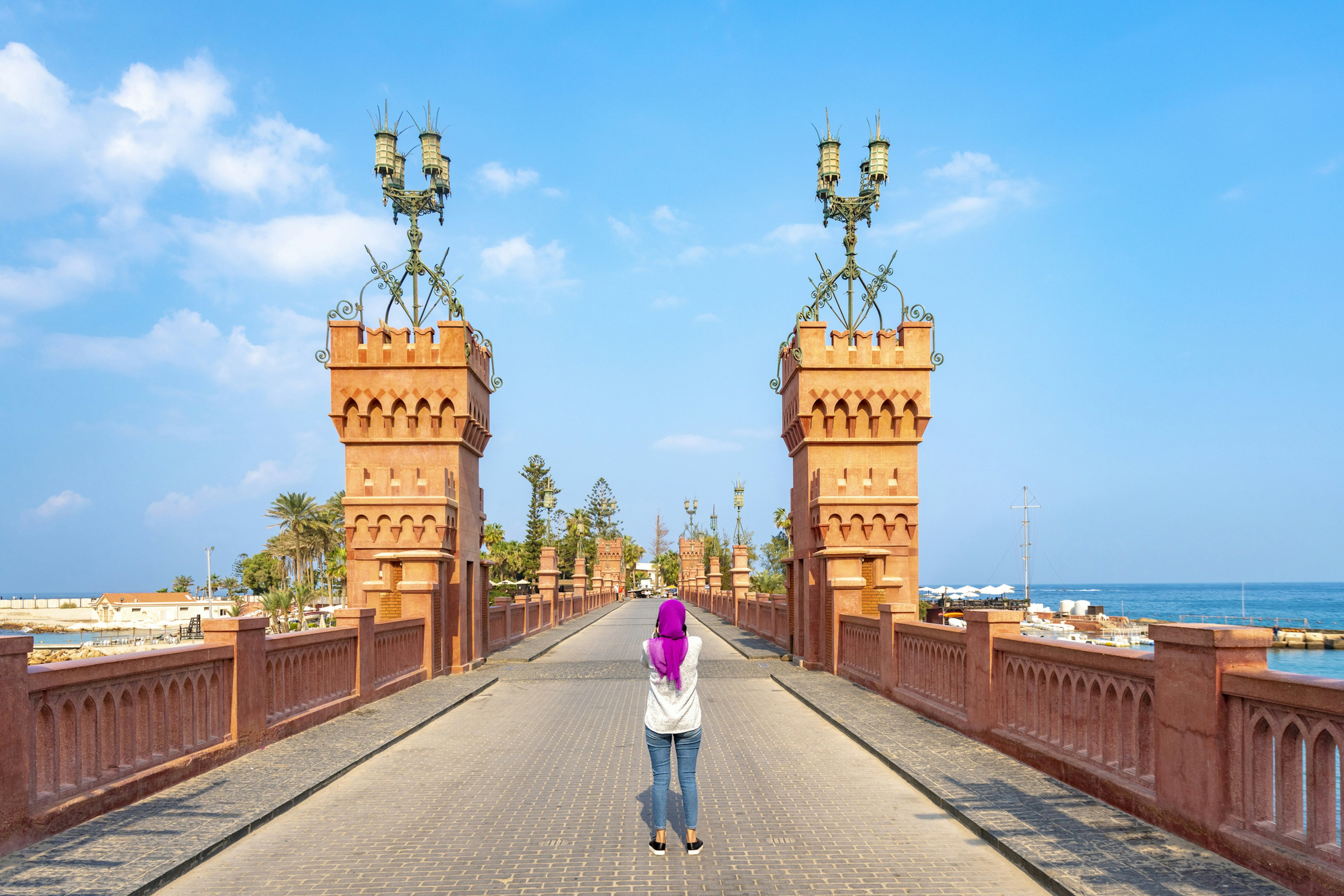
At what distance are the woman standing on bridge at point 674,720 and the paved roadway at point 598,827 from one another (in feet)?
0.86

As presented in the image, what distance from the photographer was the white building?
91.8 meters

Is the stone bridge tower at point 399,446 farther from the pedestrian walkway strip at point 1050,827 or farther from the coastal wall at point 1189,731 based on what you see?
the coastal wall at point 1189,731

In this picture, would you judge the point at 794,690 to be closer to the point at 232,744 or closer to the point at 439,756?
the point at 439,756

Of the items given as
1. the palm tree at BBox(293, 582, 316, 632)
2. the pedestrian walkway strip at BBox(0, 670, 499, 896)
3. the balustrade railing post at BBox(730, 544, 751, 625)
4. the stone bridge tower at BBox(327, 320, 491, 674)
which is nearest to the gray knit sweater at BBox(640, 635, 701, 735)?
the pedestrian walkway strip at BBox(0, 670, 499, 896)

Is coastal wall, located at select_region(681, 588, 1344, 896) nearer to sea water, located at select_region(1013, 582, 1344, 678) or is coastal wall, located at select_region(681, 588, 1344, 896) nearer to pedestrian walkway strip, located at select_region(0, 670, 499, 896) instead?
pedestrian walkway strip, located at select_region(0, 670, 499, 896)

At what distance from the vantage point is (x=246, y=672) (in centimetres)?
966

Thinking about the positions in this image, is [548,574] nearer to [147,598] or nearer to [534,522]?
[534,522]

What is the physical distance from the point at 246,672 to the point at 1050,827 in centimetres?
799

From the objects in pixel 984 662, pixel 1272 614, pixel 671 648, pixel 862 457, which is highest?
pixel 862 457

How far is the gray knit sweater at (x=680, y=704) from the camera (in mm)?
6301

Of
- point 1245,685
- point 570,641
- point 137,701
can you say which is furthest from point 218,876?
point 570,641

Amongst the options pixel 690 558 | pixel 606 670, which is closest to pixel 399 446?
pixel 606 670

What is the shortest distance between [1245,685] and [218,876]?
6708 mm

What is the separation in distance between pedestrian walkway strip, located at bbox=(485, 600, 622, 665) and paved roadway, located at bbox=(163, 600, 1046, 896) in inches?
431
